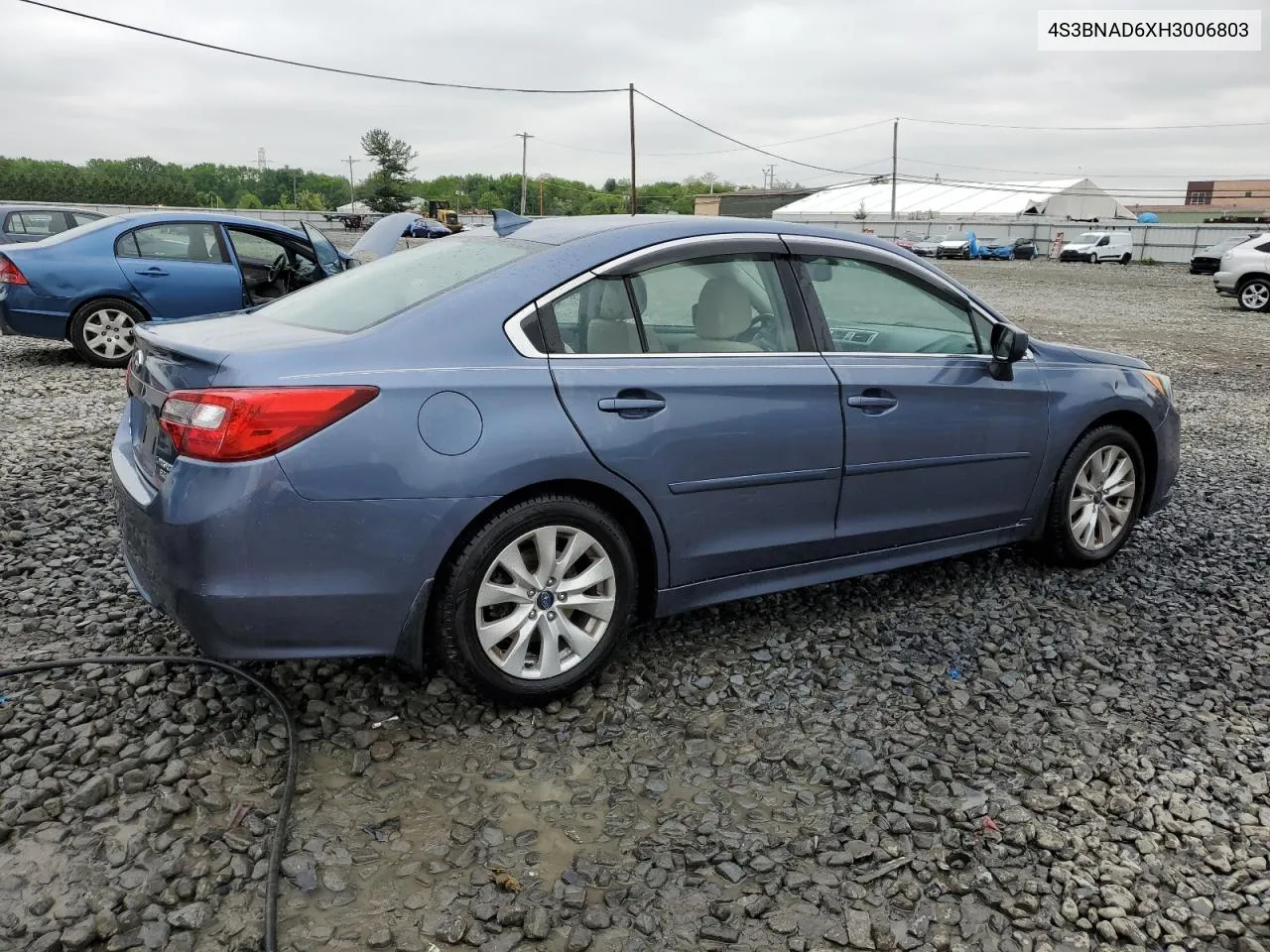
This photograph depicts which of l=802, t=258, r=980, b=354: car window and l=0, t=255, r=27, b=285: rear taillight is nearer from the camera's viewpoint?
l=802, t=258, r=980, b=354: car window

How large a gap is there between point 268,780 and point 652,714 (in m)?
1.22

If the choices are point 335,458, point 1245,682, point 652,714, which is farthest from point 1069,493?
point 335,458

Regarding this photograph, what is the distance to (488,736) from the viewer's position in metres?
3.24

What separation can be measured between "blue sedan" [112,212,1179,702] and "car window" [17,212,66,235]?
13370 mm

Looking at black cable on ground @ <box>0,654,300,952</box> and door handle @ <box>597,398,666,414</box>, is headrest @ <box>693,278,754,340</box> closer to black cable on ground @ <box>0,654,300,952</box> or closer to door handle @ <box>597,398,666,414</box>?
door handle @ <box>597,398,666,414</box>

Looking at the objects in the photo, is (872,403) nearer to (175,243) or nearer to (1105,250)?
(175,243)

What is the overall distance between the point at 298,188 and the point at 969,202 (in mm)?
91541

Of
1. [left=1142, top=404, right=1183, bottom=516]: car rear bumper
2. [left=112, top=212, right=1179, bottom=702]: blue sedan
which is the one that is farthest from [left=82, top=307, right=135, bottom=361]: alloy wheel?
[left=1142, top=404, right=1183, bottom=516]: car rear bumper

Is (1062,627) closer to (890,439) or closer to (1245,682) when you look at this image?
(1245,682)

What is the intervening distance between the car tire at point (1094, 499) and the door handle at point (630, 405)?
2.23 metres

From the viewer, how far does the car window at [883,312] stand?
3.99 meters

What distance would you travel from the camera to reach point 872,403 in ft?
12.8

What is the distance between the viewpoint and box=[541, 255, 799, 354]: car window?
3.41 metres

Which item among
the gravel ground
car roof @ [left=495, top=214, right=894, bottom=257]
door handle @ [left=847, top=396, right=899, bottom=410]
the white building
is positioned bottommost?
the gravel ground
